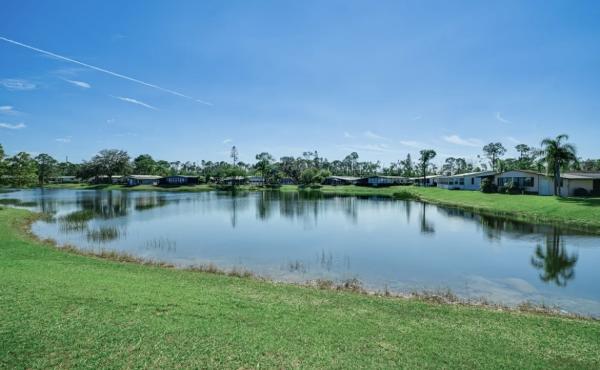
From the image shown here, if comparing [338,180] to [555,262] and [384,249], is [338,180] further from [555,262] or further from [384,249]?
[555,262]

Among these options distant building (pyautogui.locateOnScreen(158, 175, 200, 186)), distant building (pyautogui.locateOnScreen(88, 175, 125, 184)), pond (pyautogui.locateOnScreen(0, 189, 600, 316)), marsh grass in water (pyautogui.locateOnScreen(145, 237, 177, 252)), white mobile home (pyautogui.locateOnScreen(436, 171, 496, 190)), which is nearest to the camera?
pond (pyautogui.locateOnScreen(0, 189, 600, 316))

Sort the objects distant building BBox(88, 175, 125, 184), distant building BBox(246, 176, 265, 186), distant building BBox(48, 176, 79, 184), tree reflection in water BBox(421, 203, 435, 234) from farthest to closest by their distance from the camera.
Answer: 1. distant building BBox(48, 176, 79, 184)
2. distant building BBox(88, 175, 125, 184)
3. distant building BBox(246, 176, 265, 186)
4. tree reflection in water BBox(421, 203, 435, 234)

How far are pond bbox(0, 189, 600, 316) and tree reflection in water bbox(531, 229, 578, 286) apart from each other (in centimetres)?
5

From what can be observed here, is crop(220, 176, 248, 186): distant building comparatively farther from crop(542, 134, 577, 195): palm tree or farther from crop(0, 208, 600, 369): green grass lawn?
crop(0, 208, 600, 369): green grass lawn

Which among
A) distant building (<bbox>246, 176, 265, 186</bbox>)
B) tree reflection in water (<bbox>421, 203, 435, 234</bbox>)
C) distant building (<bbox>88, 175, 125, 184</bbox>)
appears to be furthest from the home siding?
distant building (<bbox>88, 175, 125, 184</bbox>)

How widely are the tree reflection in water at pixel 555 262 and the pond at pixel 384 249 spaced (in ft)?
0.15

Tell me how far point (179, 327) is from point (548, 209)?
38.8 meters

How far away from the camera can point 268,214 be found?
1508 inches

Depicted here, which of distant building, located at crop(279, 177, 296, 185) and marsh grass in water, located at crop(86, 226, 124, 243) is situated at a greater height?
distant building, located at crop(279, 177, 296, 185)

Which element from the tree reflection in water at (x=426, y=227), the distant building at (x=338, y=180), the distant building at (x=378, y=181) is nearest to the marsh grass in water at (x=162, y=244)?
the tree reflection in water at (x=426, y=227)

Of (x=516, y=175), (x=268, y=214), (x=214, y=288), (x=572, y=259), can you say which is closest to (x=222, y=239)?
(x=214, y=288)

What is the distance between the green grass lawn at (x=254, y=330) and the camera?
5801mm

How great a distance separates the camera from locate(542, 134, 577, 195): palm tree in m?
39.1

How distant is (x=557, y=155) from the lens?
3944 centimetres
